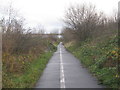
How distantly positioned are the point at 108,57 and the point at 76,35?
29.5 m

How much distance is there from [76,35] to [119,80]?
34.2m

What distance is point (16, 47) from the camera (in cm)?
2042

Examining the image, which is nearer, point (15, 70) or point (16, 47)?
point (15, 70)

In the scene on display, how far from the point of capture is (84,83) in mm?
11570

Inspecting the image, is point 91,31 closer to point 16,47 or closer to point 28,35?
point 28,35

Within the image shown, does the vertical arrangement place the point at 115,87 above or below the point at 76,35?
below

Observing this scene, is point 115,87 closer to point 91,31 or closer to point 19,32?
point 19,32

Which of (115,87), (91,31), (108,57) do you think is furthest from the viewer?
(91,31)

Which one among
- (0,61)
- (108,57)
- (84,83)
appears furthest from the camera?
(108,57)

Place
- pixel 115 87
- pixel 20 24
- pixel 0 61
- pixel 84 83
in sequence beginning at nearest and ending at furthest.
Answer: pixel 115 87 → pixel 84 83 → pixel 0 61 → pixel 20 24

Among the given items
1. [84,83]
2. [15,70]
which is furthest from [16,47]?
[84,83]

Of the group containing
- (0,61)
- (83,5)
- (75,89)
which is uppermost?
(83,5)

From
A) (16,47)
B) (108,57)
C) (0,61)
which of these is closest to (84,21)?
(16,47)

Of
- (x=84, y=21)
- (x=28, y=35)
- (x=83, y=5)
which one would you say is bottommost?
(x=28, y=35)
